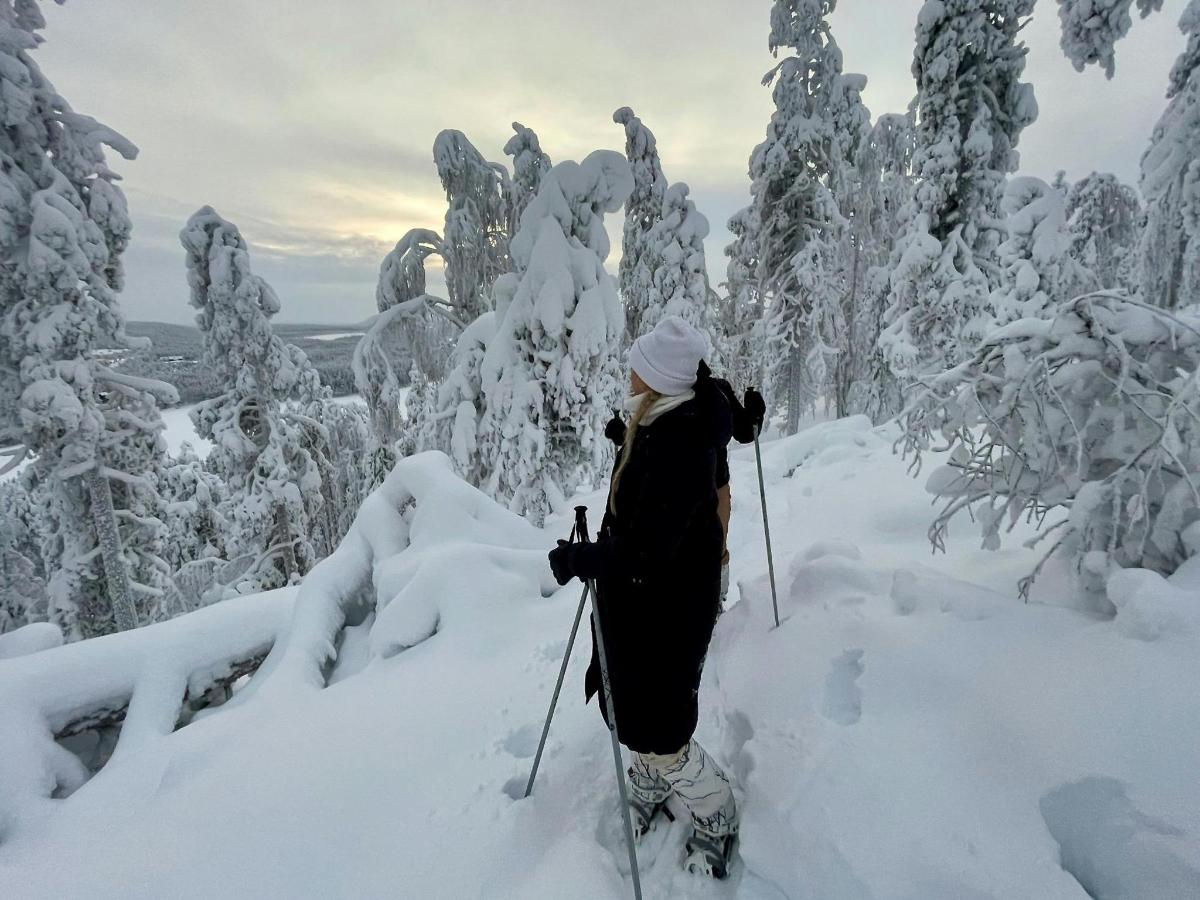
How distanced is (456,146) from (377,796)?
13190mm

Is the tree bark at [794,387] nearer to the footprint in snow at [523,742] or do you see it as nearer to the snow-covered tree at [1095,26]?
the snow-covered tree at [1095,26]

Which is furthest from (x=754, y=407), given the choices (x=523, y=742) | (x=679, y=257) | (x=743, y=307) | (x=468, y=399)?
(x=743, y=307)

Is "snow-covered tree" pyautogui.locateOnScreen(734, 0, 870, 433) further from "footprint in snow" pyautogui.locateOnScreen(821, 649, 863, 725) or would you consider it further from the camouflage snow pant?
the camouflage snow pant

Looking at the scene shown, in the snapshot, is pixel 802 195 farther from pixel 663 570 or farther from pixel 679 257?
pixel 663 570

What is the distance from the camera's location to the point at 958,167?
39.4 feet

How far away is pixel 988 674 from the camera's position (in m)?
2.31

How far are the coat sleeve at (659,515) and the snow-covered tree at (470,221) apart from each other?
37.6ft

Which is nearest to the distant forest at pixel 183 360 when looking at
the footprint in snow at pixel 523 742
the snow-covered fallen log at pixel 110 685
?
the snow-covered fallen log at pixel 110 685

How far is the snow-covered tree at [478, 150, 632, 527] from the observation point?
30.1ft

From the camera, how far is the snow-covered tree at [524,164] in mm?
12000

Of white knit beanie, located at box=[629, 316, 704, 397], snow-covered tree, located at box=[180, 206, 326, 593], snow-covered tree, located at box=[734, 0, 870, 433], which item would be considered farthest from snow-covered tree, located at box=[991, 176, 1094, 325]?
snow-covered tree, located at box=[180, 206, 326, 593]

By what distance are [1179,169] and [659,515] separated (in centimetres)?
1214

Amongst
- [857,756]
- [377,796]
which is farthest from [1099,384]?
[377,796]

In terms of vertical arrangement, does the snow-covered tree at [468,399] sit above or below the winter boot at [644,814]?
above
